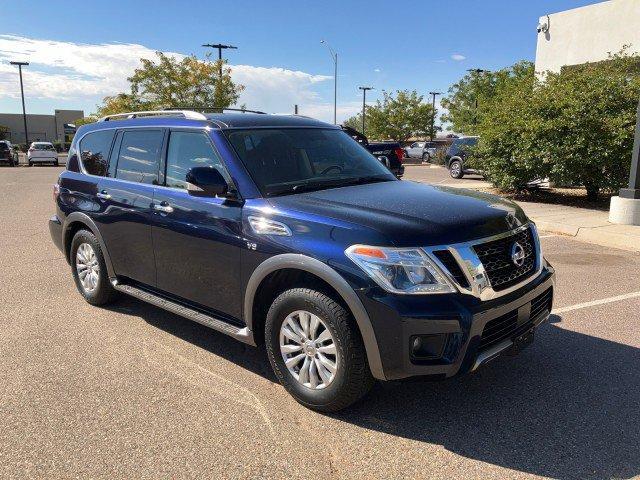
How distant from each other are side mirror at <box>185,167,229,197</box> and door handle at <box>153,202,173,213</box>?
51 centimetres

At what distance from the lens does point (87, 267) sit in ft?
17.6

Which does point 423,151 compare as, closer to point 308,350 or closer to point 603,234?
point 603,234

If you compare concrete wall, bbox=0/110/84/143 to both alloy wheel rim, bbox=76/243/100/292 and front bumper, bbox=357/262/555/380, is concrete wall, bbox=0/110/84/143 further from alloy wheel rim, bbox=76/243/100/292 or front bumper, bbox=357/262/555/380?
front bumper, bbox=357/262/555/380

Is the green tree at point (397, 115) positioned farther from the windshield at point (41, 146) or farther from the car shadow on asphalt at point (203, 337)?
the car shadow on asphalt at point (203, 337)

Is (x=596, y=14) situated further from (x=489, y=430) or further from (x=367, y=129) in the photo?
(x=367, y=129)

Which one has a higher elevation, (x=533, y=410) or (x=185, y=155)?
(x=185, y=155)

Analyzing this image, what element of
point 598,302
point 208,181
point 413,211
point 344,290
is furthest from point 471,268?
point 598,302

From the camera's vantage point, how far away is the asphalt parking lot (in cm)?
279

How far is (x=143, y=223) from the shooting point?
14.4ft

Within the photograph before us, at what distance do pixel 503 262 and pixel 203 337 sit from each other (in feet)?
8.66

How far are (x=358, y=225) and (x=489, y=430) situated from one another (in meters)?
1.44

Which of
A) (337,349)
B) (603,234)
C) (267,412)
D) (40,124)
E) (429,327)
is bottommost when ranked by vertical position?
(267,412)

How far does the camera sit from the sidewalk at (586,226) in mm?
8344

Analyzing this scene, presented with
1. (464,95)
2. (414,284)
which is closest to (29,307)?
(414,284)
